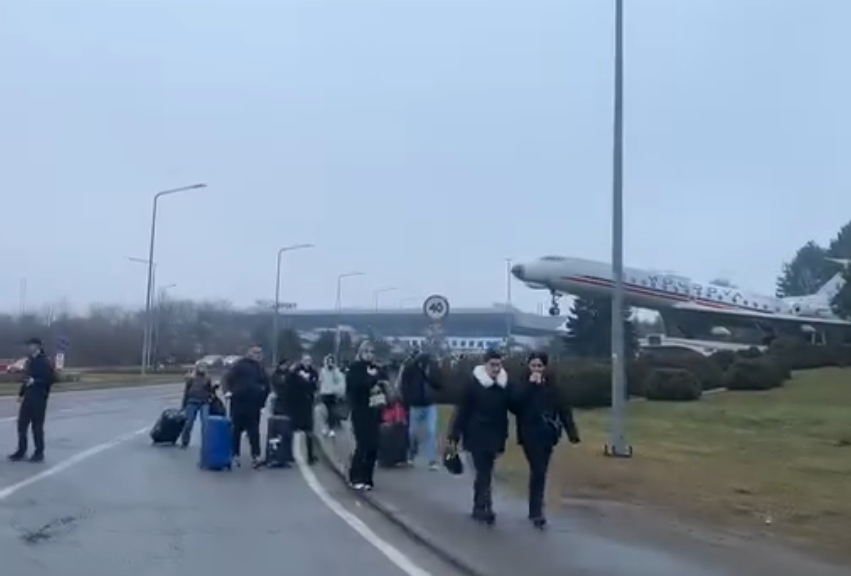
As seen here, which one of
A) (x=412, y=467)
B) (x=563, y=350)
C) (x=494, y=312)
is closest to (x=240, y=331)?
(x=494, y=312)

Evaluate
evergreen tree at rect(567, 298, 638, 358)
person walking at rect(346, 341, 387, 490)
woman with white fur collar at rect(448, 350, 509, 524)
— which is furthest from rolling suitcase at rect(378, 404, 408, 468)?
evergreen tree at rect(567, 298, 638, 358)

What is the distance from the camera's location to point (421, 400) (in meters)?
21.1

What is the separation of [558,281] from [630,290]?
5.35 meters

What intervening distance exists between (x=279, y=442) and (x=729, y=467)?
8227mm

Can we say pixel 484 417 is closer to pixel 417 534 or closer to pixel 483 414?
pixel 483 414

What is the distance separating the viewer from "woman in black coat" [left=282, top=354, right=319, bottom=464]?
910 inches

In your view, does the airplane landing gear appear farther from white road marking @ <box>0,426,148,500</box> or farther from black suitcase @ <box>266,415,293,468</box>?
black suitcase @ <box>266,415,293,468</box>

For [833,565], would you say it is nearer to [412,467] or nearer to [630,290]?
[412,467]

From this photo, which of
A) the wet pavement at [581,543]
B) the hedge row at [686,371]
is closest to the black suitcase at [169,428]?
the wet pavement at [581,543]

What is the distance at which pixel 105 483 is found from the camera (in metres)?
18.4

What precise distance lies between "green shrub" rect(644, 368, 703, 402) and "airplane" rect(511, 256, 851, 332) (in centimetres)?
1237

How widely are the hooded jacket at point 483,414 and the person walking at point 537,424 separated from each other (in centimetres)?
17

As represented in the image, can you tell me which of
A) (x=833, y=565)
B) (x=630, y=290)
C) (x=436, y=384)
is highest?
(x=630, y=290)

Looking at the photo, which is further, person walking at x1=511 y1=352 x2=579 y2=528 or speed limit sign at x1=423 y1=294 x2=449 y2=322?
speed limit sign at x1=423 y1=294 x2=449 y2=322
